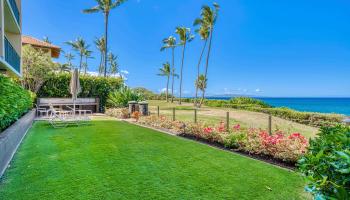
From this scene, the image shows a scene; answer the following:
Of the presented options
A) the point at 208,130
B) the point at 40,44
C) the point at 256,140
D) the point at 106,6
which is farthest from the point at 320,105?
the point at 256,140

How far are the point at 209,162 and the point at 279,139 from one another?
2.02 m

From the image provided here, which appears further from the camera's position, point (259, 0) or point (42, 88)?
point (259, 0)

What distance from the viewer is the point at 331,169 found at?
2158 mm

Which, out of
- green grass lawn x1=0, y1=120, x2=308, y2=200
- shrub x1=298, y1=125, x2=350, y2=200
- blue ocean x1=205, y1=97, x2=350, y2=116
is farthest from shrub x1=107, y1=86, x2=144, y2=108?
blue ocean x1=205, y1=97, x2=350, y2=116

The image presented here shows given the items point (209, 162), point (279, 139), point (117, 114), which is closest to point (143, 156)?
point (209, 162)

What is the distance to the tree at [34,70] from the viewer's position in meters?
15.6

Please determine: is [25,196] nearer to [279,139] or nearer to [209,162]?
[209,162]

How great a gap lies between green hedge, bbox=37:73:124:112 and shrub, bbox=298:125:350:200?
1662cm

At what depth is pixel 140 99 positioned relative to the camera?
16.5m

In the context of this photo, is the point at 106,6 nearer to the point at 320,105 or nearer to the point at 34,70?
the point at 34,70

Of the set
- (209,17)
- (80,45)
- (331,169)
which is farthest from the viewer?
(80,45)

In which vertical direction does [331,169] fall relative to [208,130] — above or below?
above

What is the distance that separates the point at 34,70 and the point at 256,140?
49.3 ft

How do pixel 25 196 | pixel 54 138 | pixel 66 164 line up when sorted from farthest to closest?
pixel 54 138 → pixel 66 164 → pixel 25 196
